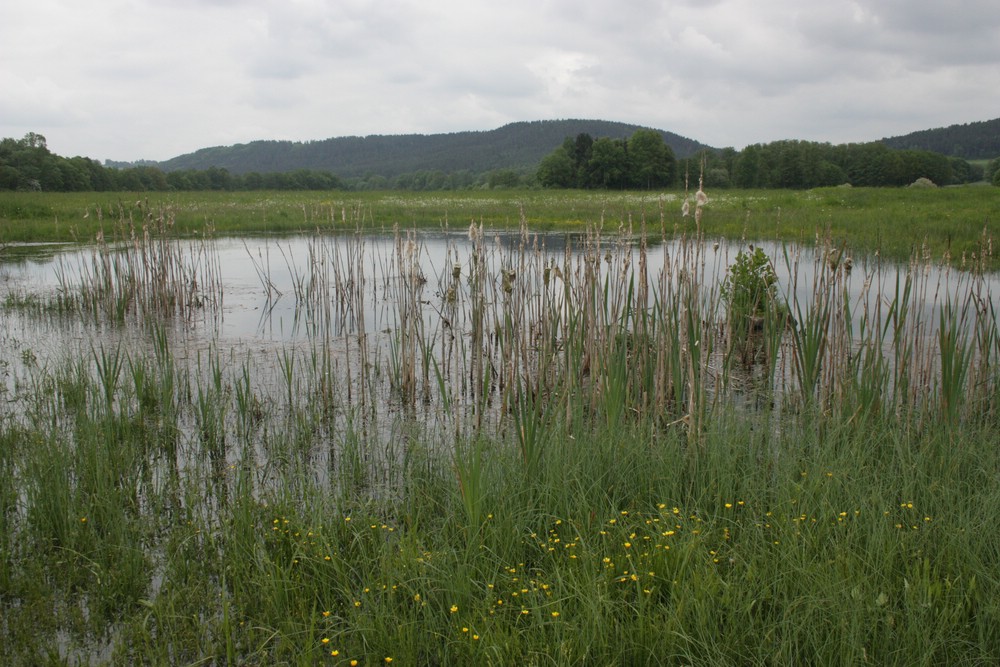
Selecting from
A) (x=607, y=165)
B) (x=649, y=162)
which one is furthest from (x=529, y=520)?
(x=607, y=165)

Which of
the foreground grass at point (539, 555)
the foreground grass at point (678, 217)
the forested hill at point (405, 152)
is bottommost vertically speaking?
the foreground grass at point (539, 555)

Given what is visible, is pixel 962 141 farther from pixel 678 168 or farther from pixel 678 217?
pixel 678 217

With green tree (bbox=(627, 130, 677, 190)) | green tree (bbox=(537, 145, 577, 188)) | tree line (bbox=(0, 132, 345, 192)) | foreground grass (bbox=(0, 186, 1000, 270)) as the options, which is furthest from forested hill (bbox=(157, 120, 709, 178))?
foreground grass (bbox=(0, 186, 1000, 270))

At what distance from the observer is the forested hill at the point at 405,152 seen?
429 feet

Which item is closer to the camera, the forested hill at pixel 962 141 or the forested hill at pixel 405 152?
the forested hill at pixel 962 141

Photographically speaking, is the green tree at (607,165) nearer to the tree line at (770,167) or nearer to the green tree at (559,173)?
the tree line at (770,167)

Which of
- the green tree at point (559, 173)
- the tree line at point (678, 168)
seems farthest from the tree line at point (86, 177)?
the green tree at point (559, 173)

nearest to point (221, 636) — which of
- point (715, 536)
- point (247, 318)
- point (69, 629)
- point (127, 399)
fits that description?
point (69, 629)

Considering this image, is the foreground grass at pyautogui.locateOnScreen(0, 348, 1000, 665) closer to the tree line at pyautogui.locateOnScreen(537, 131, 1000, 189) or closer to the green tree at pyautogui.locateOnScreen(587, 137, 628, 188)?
the tree line at pyautogui.locateOnScreen(537, 131, 1000, 189)

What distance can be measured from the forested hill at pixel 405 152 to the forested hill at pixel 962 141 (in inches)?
2283

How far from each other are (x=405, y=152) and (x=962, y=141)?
105 metres

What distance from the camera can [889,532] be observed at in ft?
10.2

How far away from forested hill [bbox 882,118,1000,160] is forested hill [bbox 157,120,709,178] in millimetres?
57992

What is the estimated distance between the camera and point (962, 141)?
6444 cm
